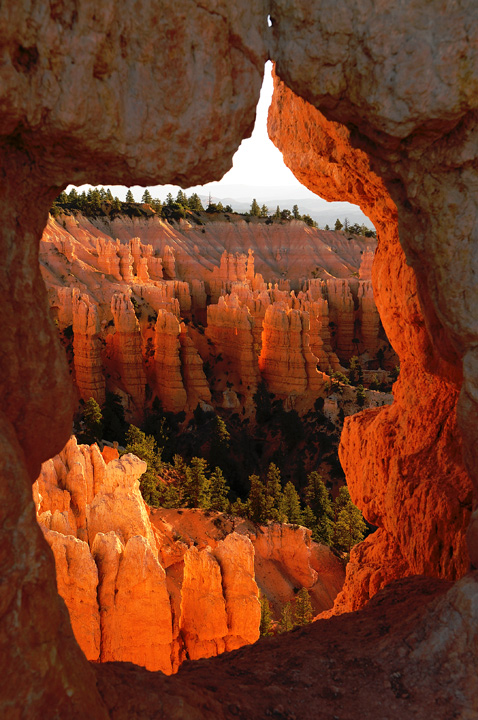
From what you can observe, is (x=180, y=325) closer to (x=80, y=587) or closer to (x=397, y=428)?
(x=80, y=587)

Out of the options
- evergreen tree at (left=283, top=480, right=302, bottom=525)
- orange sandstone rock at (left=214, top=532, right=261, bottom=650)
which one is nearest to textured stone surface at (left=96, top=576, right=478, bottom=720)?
orange sandstone rock at (left=214, top=532, right=261, bottom=650)

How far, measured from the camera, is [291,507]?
21188 millimetres

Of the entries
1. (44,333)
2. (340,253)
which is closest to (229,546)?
(44,333)

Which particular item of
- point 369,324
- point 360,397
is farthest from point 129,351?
point 369,324

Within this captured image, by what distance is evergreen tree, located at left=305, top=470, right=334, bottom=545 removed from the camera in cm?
1997

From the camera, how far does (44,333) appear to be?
4.37m

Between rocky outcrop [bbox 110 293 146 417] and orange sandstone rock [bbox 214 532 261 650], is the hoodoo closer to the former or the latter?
orange sandstone rock [bbox 214 532 261 650]

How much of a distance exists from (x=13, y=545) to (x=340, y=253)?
67.8m

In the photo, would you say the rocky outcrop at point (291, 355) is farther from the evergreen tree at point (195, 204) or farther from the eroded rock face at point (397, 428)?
the evergreen tree at point (195, 204)

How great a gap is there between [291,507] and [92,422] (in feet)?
35.2

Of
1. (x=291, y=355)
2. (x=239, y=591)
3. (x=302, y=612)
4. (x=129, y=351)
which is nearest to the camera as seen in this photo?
(x=239, y=591)

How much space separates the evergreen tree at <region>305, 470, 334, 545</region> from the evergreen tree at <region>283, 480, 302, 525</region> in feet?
2.40

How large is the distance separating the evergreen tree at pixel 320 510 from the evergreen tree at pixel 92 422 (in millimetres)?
9943

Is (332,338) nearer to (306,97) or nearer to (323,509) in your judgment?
(323,509)
